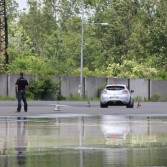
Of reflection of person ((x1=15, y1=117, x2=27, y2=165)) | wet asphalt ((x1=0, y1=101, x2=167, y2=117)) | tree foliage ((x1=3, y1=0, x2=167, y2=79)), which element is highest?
tree foliage ((x1=3, y1=0, x2=167, y2=79))

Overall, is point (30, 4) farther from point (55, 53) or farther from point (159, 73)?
point (159, 73)

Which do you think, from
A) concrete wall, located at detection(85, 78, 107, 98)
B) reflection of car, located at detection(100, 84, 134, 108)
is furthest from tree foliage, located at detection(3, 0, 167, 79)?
reflection of car, located at detection(100, 84, 134, 108)

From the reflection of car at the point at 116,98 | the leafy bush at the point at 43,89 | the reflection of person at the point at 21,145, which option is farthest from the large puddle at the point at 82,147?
the leafy bush at the point at 43,89

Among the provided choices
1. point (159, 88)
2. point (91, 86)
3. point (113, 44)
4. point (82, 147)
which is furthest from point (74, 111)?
point (113, 44)

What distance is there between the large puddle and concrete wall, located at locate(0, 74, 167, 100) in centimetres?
4017

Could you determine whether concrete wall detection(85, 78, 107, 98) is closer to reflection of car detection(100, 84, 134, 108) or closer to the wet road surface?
reflection of car detection(100, 84, 134, 108)

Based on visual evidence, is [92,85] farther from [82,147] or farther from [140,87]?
[82,147]

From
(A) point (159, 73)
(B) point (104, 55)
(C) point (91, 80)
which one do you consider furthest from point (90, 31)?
(C) point (91, 80)

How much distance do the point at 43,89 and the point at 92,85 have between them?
22.3 feet

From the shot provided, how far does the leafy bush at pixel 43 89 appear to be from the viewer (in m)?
64.9

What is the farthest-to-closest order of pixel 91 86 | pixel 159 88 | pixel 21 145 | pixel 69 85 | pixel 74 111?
pixel 159 88 < pixel 91 86 < pixel 69 85 < pixel 74 111 < pixel 21 145

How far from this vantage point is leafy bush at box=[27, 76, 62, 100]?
6488cm

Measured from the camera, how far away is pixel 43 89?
65.1m

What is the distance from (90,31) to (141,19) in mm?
8937
